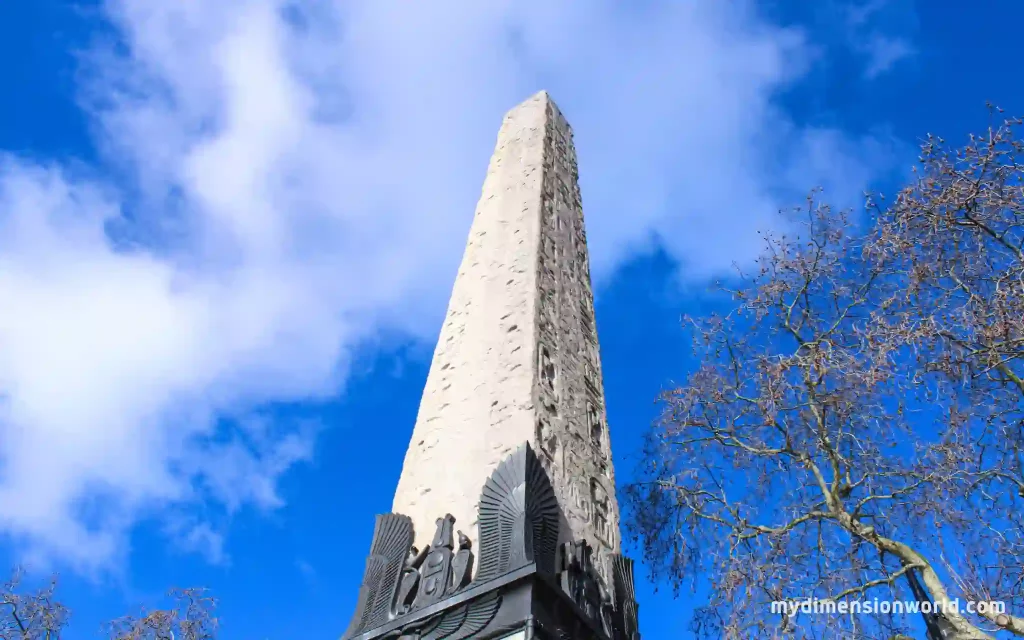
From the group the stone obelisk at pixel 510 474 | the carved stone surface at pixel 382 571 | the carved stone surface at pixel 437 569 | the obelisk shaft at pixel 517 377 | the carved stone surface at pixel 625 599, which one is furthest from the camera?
the obelisk shaft at pixel 517 377

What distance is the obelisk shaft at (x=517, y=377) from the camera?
430 centimetres

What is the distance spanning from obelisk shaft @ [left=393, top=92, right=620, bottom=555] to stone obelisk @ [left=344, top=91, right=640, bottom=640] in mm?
10

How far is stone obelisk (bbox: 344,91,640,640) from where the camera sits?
3.44 m

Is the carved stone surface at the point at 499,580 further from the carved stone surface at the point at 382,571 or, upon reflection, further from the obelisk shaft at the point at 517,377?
the obelisk shaft at the point at 517,377

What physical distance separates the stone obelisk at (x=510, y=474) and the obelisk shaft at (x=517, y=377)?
1cm

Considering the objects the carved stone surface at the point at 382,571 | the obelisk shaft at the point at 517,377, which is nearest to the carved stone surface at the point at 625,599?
the obelisk shaft at the point at 517,377

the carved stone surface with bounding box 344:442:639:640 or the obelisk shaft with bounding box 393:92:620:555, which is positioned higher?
the obelisk shaft with bounding box 393:92:620:555

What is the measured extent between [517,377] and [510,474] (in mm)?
987

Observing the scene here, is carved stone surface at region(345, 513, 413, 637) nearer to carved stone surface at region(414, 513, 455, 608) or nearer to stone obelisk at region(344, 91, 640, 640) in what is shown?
stone obelisk at region(344, 91, 640, 640)

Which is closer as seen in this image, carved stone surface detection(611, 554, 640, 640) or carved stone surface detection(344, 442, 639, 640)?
carved stone surface detection(344, 442, 639, 640)

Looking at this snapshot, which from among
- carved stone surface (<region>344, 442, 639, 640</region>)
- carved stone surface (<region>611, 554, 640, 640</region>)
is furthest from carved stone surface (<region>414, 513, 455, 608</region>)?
carved stone surface (<region>611, 554, 640, 640</region>)

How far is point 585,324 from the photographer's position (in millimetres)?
6082

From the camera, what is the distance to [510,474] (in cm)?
383

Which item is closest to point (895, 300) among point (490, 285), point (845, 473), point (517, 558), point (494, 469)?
point (845, 473)
